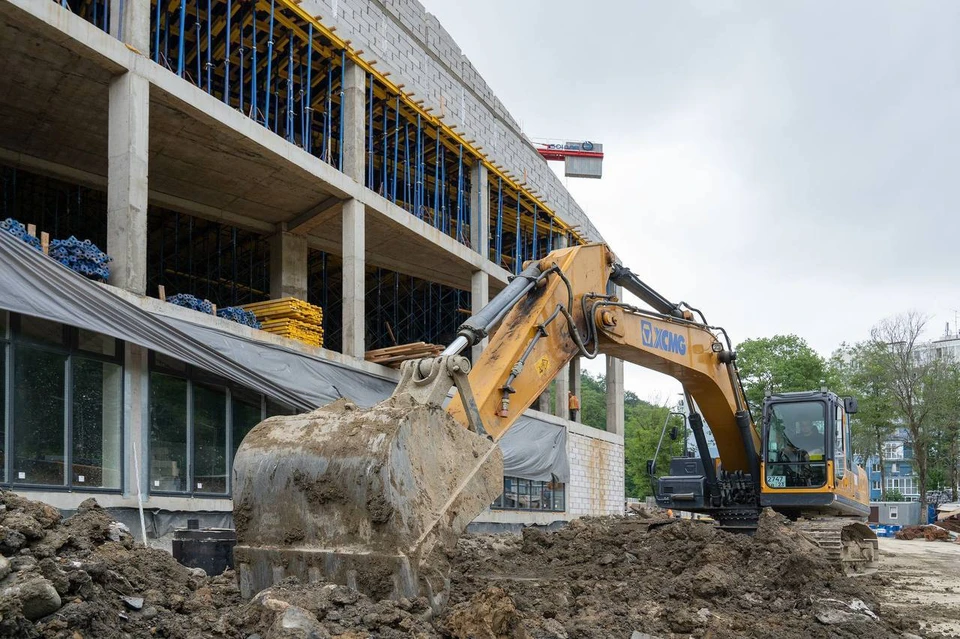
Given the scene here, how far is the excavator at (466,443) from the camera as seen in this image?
619cm

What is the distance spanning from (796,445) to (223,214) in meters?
13.6

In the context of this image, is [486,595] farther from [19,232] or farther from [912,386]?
[912,386]

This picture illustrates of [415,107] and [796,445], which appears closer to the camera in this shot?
[796,445]

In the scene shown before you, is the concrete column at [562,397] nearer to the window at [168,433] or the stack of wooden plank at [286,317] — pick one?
the stack of wooden plank at [286,317]

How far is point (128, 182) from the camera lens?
13.6 meters

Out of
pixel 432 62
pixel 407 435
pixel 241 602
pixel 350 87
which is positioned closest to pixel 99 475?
pixel 241 602

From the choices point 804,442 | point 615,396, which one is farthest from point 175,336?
point 615,396

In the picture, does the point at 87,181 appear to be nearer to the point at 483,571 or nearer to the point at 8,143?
the point at 8,143

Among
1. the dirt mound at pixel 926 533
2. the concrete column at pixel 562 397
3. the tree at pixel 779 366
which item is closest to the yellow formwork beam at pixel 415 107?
the concrete column at pixel 562 397

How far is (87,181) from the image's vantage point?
19.0 m

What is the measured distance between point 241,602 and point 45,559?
142 centimetres

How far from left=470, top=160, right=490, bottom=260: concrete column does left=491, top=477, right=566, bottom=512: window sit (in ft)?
21.3

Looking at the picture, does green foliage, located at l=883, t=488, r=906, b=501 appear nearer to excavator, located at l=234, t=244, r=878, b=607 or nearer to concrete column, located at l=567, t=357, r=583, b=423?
concrete column, located at l=567, t=357, r=583, b=423

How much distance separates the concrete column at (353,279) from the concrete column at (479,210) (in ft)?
20.6
